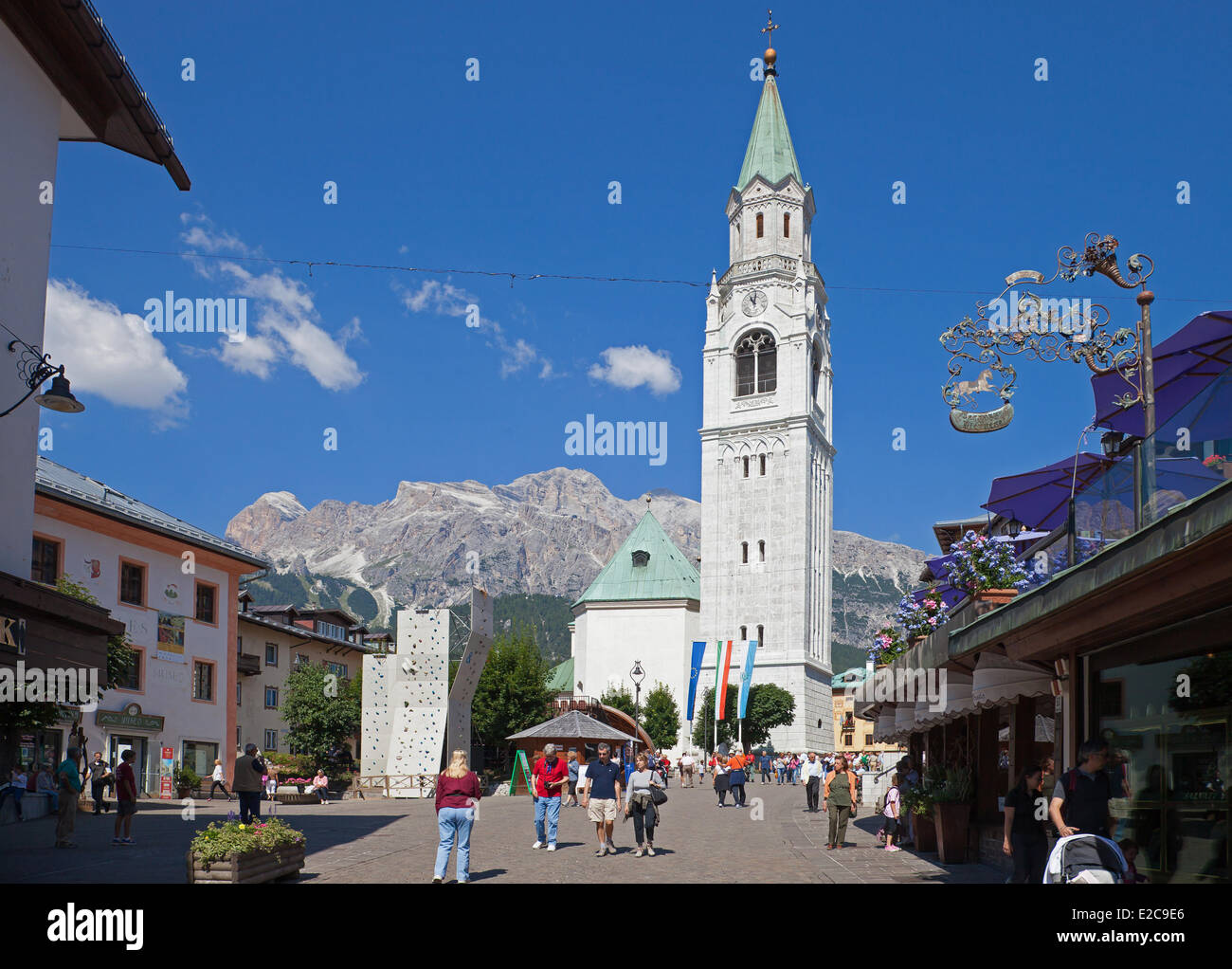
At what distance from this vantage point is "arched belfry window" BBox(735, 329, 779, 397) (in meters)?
93.6

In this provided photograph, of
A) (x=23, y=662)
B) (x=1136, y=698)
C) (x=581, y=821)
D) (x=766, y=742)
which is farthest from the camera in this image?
(x=766, y=742)

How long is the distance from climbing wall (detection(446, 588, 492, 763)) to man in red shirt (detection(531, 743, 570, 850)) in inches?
1029

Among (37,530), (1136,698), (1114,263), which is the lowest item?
(1136,698)

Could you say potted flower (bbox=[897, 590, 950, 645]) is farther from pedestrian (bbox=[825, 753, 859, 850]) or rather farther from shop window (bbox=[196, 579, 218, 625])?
shop window (bbox=[196, 579, 218, 625])

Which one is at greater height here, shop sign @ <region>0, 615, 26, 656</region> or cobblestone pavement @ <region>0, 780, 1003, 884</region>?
shop sign @ <region>0, 615, 26, 656</region>

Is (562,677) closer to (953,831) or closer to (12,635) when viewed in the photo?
(953,831)

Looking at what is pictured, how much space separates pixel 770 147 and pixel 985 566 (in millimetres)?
85933

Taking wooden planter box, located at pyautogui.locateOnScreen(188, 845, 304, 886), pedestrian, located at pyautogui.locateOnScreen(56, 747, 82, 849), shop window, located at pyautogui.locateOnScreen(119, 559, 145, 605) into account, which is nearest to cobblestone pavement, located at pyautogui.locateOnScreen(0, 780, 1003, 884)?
pedestrian, located at pyautogui.locateOnScreen(56, 747, 82, 849)
